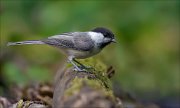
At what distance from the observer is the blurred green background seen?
8.48 m

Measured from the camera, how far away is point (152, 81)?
28.2 ft

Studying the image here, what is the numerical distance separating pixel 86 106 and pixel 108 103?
0.43 ft

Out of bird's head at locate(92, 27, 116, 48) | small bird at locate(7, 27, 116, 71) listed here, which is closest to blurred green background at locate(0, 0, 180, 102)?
small bird at locate(7, 27, 116, 71)

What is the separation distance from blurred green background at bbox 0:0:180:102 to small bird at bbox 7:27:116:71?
309 cm

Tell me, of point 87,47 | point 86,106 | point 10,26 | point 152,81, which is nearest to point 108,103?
point 86,106

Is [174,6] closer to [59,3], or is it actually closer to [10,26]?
[59,3]

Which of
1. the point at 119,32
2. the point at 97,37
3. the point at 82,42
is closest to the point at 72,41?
the point at 82,42

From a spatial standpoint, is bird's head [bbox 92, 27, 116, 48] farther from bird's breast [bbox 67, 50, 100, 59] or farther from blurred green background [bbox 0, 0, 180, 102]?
blurred green background [bbox 0, 0, 180, 102]

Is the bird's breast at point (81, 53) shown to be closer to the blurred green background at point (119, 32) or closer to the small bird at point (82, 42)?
the small bird at point (82, 42)

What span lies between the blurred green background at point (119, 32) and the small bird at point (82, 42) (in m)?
3.09

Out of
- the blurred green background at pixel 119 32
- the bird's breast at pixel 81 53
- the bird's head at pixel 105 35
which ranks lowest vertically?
the bird's breast at pixel 81 53

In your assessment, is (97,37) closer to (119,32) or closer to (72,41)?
(72,41)

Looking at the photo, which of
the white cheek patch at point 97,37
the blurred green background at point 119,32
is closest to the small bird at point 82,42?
the white cheek patch at point 97,37

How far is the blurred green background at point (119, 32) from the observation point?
8.48 meters
